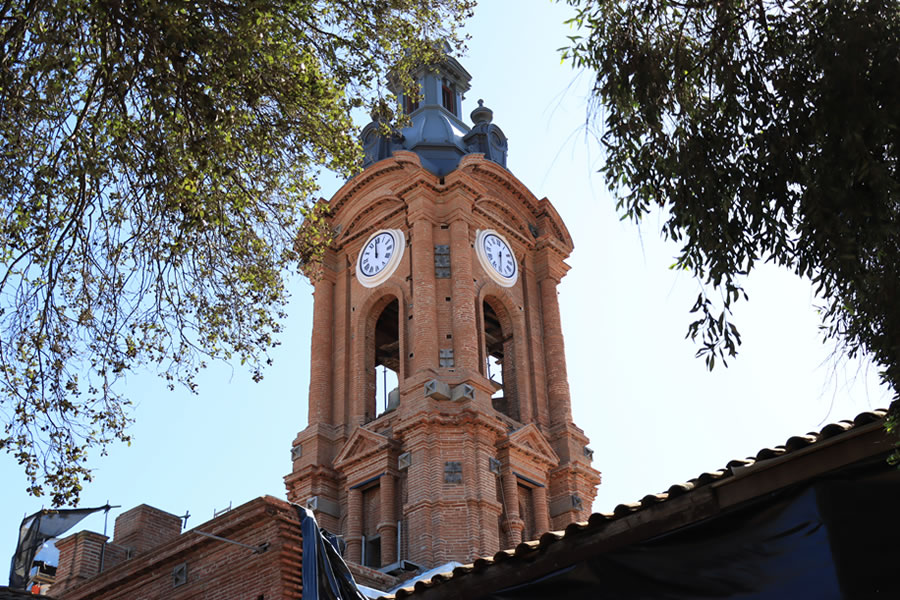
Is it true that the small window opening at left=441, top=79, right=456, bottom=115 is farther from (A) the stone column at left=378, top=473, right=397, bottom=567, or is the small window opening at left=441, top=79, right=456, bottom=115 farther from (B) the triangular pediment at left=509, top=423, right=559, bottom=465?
(A) the stone column at left=378, top=473, right=397, bottom=567

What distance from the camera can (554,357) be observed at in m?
31.4

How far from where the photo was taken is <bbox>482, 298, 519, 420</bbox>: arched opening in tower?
30.1 meters

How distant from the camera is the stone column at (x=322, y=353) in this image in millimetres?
29969

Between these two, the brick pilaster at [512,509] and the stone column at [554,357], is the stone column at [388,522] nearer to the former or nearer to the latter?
the brick pilaster at [512,509]

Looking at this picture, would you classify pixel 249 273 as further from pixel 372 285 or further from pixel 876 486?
pixel 372 285

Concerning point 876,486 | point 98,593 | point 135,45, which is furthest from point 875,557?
point 98,593

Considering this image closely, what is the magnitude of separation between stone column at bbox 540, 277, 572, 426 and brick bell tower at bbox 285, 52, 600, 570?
0.04 metres

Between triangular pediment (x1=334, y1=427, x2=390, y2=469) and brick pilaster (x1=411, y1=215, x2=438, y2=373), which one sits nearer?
triangular pediment (x1=334, y1=427, x2=390, y2=469)

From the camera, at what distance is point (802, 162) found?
7105mm

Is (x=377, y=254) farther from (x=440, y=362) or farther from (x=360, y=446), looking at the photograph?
(x=360, y=446)

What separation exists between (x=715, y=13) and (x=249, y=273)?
5637mm

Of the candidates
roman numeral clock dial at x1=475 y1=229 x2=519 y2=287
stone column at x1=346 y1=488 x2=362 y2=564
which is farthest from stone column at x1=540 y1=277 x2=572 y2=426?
stone column at x1=346 y1=488 x2=362 y2=564

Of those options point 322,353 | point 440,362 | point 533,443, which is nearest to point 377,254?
point 322,353

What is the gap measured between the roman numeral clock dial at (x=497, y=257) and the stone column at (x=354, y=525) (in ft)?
24.7
